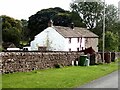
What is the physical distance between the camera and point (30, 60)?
26.5m

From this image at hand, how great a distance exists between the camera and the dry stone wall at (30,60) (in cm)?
2295

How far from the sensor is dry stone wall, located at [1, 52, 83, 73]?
23.0 m

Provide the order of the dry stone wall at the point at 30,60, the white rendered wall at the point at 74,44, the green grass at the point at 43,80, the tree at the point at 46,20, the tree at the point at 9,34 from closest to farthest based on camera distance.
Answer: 1. the green grass at the point at 43,80
2. the dry stone wall at the point at 30,60
3. the white rendered wall at the point at 74,44
4. the tree at the point at 9,34
5. the tree at the point at 46,20

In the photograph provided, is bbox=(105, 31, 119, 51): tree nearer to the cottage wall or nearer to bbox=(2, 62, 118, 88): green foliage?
the cottage wall

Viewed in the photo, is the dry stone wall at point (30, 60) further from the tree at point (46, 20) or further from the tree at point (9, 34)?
the tree at point (46, 20)

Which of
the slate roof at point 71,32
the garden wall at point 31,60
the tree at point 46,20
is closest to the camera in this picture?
the garden wall at point 31,60

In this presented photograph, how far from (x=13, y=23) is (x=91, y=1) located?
2061 cm

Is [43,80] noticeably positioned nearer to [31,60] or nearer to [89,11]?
[31,60]

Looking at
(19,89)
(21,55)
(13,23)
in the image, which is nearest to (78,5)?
(13,23)

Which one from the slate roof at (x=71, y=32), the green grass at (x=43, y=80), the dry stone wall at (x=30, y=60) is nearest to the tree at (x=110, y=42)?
the slate roof at (x=71, y=32)

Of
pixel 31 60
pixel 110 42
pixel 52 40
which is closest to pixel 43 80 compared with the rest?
pixel 31 60

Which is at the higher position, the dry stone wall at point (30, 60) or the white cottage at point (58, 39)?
the white cottage at point (58, 39)

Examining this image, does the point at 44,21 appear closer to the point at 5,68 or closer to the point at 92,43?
the point at 92,43

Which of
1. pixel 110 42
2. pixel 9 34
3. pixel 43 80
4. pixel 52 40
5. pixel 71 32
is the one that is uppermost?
pixel 71 32
